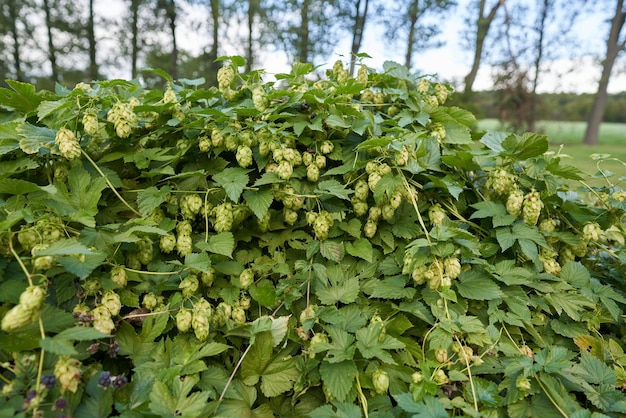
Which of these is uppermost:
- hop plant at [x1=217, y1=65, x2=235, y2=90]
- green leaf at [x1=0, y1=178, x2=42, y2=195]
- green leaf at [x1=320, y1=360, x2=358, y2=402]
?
hop plant at [x1=217, y1=65, x2=235, y2=90]

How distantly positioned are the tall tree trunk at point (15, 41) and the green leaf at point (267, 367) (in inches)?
774

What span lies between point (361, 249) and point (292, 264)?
0.33m

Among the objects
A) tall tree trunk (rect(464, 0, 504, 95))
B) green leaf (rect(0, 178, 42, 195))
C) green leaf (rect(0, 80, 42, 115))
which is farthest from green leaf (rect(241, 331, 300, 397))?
tall tree trunk (rect(464, 0, 504, 95))

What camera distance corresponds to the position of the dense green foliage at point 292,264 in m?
1.24

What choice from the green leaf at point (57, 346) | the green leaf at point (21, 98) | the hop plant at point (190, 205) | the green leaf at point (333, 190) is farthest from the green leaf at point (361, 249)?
the green leaf at point (21, 98)

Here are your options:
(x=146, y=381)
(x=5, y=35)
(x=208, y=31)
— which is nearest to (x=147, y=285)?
(x=146, y=381)

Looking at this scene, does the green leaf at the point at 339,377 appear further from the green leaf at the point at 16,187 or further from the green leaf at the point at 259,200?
the green leaf at the point at 16,187

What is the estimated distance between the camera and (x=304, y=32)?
1861 centimetres

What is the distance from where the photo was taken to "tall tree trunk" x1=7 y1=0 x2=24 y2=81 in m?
15.7

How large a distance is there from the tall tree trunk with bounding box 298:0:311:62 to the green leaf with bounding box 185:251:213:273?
18.2 m

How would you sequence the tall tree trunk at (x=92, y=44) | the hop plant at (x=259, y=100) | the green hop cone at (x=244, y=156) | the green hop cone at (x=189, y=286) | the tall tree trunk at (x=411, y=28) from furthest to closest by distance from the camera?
the tall tree trunk at (x=411, y=28), the tall tree trunk at (x=92, y=44), the hop plant at (x=259, y=100), the green hop cone at (x=244, y=156), the green hop cone at (x=189, y=286)

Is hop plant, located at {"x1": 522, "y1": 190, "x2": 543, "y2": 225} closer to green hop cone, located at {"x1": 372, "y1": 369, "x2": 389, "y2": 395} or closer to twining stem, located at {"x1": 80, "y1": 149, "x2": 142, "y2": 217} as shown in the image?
green hop cone, located at {"x1": 372, "y1": 369, "x2": 389, "y2": 395}

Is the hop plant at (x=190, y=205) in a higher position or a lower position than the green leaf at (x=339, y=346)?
higher

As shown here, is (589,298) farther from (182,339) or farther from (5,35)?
(5,35)
